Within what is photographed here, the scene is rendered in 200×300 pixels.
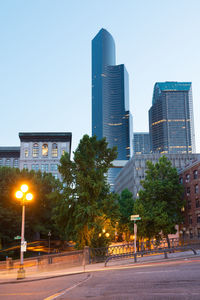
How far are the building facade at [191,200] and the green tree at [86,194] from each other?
770 inches

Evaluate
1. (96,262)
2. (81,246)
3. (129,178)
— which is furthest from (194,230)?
(129,178)

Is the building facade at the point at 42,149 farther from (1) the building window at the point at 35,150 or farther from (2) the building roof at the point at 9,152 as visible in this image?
(2) the building roof at the point at 9,152

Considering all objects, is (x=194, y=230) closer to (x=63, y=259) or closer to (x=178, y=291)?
(x=63, y=259)

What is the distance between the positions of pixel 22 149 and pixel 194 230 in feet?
304

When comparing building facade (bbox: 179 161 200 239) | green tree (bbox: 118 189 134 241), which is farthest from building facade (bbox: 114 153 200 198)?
building facade (bbox: 179 161 200 239)

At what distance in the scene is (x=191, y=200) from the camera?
178ft

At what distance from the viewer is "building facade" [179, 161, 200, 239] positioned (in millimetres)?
52350

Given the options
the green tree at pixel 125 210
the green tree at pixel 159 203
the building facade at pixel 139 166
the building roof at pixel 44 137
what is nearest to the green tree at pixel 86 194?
the green tree at pixel 159 203

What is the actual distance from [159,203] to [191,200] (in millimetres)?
8769

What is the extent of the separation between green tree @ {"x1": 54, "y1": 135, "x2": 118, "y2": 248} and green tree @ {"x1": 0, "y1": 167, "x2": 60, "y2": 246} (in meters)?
20.1

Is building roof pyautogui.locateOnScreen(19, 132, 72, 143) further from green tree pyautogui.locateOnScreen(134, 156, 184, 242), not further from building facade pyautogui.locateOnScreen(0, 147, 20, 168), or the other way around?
green tree pyautogui.locateOnScreen(134, 156, 184, 242)

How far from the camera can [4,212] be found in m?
58.4

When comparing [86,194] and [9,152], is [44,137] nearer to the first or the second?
[9,152]

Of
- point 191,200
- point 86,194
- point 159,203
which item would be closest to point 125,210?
point 191,200
